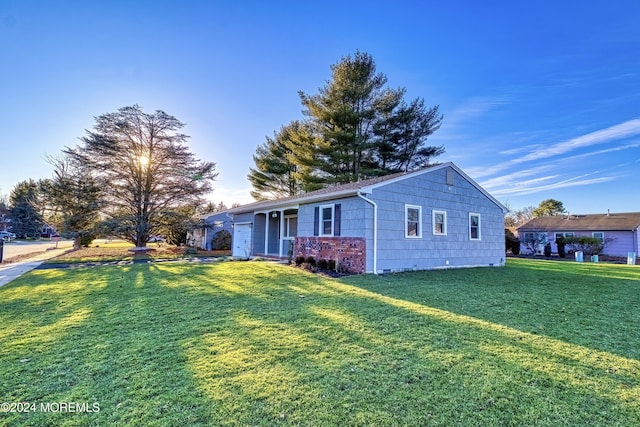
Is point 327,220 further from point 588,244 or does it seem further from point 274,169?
point 588,244

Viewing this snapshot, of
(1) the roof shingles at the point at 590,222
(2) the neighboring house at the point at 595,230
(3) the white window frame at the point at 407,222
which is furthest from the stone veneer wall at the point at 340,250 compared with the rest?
(1) the roof shingles at the point at 590,222

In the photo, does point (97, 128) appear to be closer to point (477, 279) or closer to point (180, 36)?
point (180, 36)

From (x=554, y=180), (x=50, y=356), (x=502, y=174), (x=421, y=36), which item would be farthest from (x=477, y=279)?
(x=554, y=180)

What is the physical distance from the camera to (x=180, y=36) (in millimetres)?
10812

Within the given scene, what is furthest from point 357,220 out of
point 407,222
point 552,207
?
point 552,207

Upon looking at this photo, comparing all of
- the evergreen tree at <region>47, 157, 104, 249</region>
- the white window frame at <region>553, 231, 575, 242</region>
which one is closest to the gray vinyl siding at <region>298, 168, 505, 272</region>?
the evergreen tree at <region>47, 157, 104, 249</region>

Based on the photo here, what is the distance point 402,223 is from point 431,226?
1617 mm

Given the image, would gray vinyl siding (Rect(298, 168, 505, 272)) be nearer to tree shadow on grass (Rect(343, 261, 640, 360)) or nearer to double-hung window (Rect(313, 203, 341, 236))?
double-hung window (Rect(313, 203, 341, 236))

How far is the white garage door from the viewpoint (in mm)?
16995

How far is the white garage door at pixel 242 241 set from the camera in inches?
669

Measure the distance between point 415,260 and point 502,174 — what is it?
654 inches

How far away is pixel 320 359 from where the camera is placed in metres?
3.33

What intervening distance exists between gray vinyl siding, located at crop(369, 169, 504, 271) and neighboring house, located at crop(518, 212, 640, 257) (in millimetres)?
16449

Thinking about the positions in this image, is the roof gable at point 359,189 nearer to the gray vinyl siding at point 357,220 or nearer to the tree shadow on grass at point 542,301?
the gray vinyl siding at point 357,220
